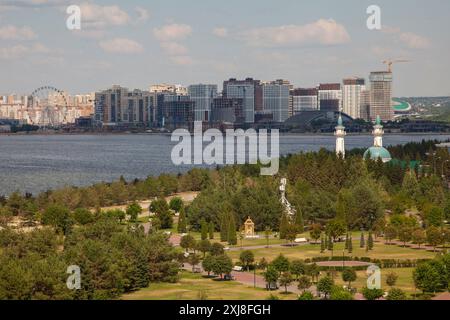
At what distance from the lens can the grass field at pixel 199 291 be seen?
A: 1838 centimetres

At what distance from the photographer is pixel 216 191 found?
31906 mm

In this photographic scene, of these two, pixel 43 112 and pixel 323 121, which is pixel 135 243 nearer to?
pixel 323 121

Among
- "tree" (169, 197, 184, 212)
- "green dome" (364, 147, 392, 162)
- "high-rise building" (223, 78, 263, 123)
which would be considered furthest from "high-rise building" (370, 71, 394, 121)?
"tree" (169, 197, 184, 212)

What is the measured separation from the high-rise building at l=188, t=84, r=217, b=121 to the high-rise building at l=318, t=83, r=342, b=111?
18259 mm

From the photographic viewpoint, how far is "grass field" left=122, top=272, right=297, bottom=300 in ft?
60.3

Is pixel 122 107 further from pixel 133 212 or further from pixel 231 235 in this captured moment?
pixel 231 235

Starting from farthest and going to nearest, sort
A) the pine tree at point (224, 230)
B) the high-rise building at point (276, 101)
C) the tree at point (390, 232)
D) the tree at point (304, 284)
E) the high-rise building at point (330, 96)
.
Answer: the high-rise building at point (330, 96) < the high-rise building at point (276, 101) < the pine tree at point (224, 230) < the tree at point (390, 232) < the tree at point (304, 284)

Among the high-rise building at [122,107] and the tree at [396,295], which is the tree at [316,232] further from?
the high-rise building at [122,107]

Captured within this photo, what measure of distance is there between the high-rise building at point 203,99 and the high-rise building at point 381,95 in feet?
73.0

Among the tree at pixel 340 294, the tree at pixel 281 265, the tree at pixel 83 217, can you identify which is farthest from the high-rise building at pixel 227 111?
the tree at pixel 340 294

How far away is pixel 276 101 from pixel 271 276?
11322 cm

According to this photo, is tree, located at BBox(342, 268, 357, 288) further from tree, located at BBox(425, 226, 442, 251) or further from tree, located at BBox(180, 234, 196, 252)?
tree, located at BBox(425, 226, 442, 251)
